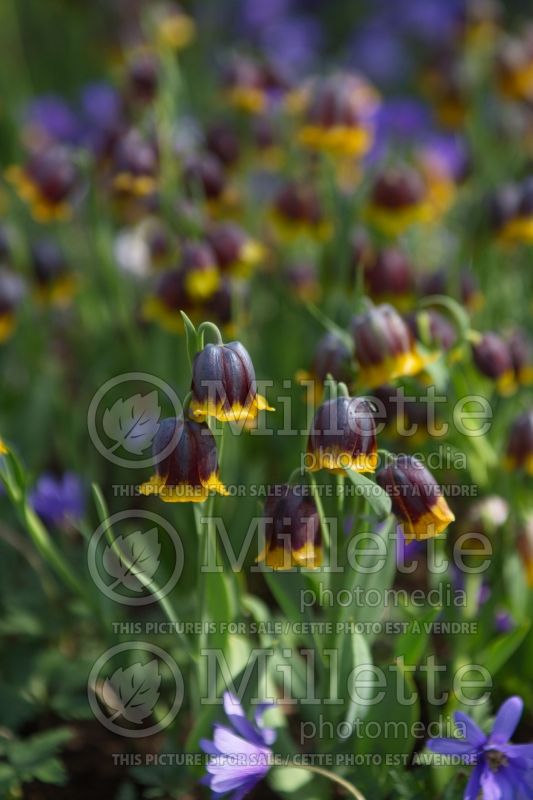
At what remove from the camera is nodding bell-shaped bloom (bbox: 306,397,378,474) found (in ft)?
4.06

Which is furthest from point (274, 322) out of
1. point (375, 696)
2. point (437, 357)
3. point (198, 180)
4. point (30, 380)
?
point (375, 696)

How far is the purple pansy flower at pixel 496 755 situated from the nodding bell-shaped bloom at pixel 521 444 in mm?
492

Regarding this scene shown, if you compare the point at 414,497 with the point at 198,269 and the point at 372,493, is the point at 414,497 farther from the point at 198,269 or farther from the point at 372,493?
the point at 198,269

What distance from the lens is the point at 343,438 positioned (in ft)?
4.04

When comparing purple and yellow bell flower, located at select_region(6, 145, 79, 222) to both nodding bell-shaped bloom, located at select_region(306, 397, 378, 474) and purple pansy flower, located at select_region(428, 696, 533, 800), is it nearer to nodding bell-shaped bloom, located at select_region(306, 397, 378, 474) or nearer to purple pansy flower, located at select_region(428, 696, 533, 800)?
nodding bell-shaped bloom, located at select_region(306, 397, 378, 474)

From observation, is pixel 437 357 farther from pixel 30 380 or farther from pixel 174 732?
pixel 30 380

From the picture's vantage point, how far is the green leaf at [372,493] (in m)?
1.21

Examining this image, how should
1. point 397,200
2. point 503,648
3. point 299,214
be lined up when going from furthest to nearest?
1. point 299,214
2. point 397,200
3. point 503,648

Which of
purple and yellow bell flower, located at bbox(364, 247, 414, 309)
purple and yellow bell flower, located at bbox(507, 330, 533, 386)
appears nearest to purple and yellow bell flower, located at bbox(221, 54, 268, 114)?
purple and yellow bell flower, located at bbox(364, 247, 414, 309)

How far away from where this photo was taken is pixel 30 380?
245 centimetres

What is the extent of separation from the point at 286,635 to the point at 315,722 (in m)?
0.15

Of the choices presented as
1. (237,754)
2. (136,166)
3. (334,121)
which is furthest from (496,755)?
(334,121)

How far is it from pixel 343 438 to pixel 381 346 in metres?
0.33

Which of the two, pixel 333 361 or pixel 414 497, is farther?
pixel 333 361
